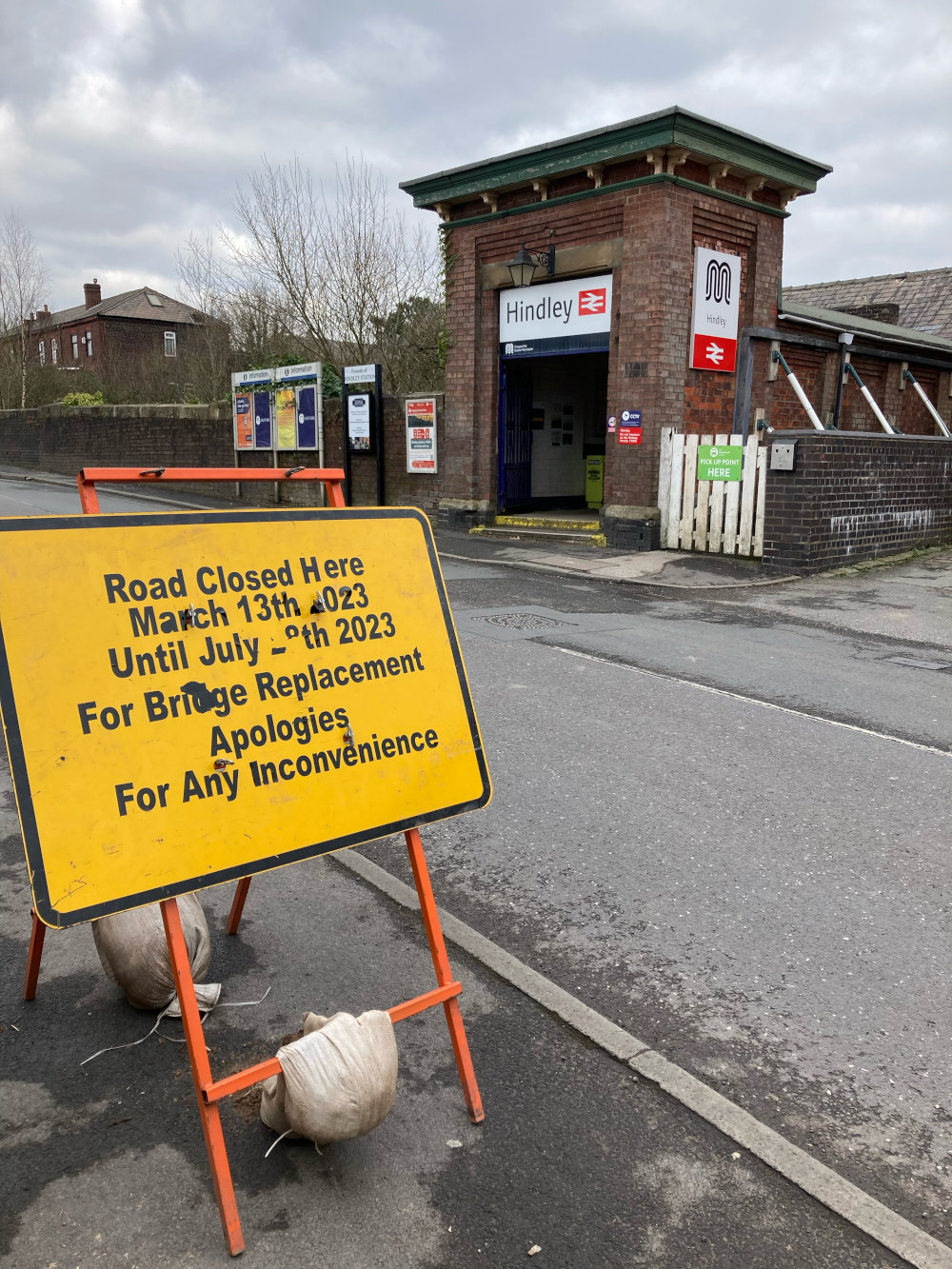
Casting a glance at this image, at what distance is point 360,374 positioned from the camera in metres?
18.2

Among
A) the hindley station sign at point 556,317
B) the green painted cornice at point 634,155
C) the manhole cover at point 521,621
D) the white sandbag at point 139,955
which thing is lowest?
the manhole cover at point 521,621

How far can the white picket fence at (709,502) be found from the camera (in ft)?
42.3

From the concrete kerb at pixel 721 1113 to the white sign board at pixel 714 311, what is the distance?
1268 cm

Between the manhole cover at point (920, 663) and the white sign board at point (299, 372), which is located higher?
the white sign board at point (299, 372)

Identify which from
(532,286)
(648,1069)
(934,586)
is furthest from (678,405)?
(648,1069)

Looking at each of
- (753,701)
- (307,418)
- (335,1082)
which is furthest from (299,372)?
(335,1082)

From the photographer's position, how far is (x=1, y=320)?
42062 mm

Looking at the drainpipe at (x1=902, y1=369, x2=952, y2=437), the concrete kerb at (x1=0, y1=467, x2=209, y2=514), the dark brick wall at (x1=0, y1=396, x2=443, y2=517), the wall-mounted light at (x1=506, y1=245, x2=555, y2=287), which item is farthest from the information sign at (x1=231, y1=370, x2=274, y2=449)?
the drainpipe at (x1=902, y1=369, x2=952, y2=437)

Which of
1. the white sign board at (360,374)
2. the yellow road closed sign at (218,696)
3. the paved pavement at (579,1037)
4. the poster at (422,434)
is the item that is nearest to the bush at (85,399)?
the white sign board at (360,374)

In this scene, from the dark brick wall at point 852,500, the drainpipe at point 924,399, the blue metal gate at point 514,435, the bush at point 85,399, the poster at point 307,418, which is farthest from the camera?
the bush at point 85,399

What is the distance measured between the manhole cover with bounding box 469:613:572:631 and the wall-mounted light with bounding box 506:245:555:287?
7.58 meters

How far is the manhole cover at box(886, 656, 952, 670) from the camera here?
7844 mm

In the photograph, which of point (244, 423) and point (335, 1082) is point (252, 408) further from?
point (335, 1082)

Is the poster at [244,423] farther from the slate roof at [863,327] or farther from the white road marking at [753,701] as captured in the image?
the white road marking at [753,701]
